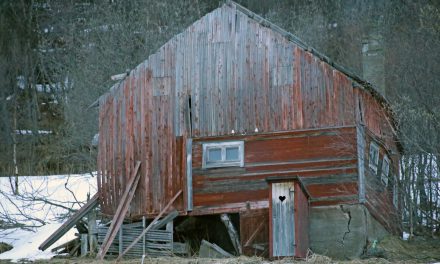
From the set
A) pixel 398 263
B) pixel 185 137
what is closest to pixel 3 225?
pixel 185 137

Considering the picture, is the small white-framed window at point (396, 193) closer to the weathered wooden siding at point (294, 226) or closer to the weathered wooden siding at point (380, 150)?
the weathered wooden siding at point (380, 150)

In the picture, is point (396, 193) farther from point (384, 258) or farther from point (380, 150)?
point (384, 258)

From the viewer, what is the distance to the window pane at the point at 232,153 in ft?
72.2

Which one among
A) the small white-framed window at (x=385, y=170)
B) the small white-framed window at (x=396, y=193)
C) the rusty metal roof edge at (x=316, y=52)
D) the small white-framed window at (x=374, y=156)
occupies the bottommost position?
the small white-framed window at (x=396, y=193)

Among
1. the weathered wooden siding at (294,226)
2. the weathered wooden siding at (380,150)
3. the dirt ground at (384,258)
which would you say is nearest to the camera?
the dirt ground at (384,258)

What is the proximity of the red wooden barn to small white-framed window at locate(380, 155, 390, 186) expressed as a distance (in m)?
0.54

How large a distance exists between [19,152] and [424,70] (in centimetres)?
2209

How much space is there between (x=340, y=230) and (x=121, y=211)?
6.05m

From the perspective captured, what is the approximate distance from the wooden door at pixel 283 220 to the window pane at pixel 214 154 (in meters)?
2.58

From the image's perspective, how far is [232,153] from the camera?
2203 centimetres

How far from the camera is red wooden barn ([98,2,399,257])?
2125 cm

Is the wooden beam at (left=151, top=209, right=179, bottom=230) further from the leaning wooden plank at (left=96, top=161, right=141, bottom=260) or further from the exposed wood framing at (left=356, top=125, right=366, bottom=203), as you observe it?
the exposed wood framing at (left=356, top=125, right=366, bottom=203)

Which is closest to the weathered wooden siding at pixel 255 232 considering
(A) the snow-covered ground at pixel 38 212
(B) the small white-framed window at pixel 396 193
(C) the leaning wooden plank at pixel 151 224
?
(C) the leaning wooden plank at pixel 151 224

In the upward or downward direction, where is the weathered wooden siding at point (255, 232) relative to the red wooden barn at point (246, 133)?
downward
